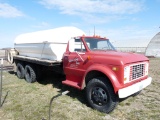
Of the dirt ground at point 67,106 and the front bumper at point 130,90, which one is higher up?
the front bumper at point 130,90

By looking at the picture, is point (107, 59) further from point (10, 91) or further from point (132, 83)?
point (10, 91)

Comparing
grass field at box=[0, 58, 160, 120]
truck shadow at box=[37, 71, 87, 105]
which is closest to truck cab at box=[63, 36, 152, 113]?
grass field at box=[0, 58, 160, 120]

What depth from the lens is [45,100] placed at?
20.8ft

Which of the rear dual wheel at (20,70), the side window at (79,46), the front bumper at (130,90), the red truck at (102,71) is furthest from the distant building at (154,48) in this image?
the front bumper at (130,90)

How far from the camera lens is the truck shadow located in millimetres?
6723

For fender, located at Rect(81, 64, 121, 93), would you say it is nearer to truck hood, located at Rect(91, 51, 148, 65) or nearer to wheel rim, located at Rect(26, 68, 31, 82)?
truck hood, located at Rect(91, 51, 148, 65)

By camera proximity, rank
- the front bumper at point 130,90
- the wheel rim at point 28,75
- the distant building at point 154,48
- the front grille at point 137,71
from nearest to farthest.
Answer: the front bumper at point 130,90, the front grille at point 137,71, the wheel rim at point 28,75, the distant building at point 154,48

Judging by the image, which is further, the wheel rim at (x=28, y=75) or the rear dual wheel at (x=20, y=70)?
the rear dual wheel at (x=20, y=70)

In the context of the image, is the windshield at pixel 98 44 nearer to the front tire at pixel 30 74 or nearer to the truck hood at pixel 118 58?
the truck hood at pixel 118 58

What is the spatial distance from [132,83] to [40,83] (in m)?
5.08

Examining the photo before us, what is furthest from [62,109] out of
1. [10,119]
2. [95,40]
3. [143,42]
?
[143,42]

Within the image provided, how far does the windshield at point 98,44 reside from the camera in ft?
20.6

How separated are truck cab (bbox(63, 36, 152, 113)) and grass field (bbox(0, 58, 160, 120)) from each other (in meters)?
0.42

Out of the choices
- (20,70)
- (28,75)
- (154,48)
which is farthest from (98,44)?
(154,48)
